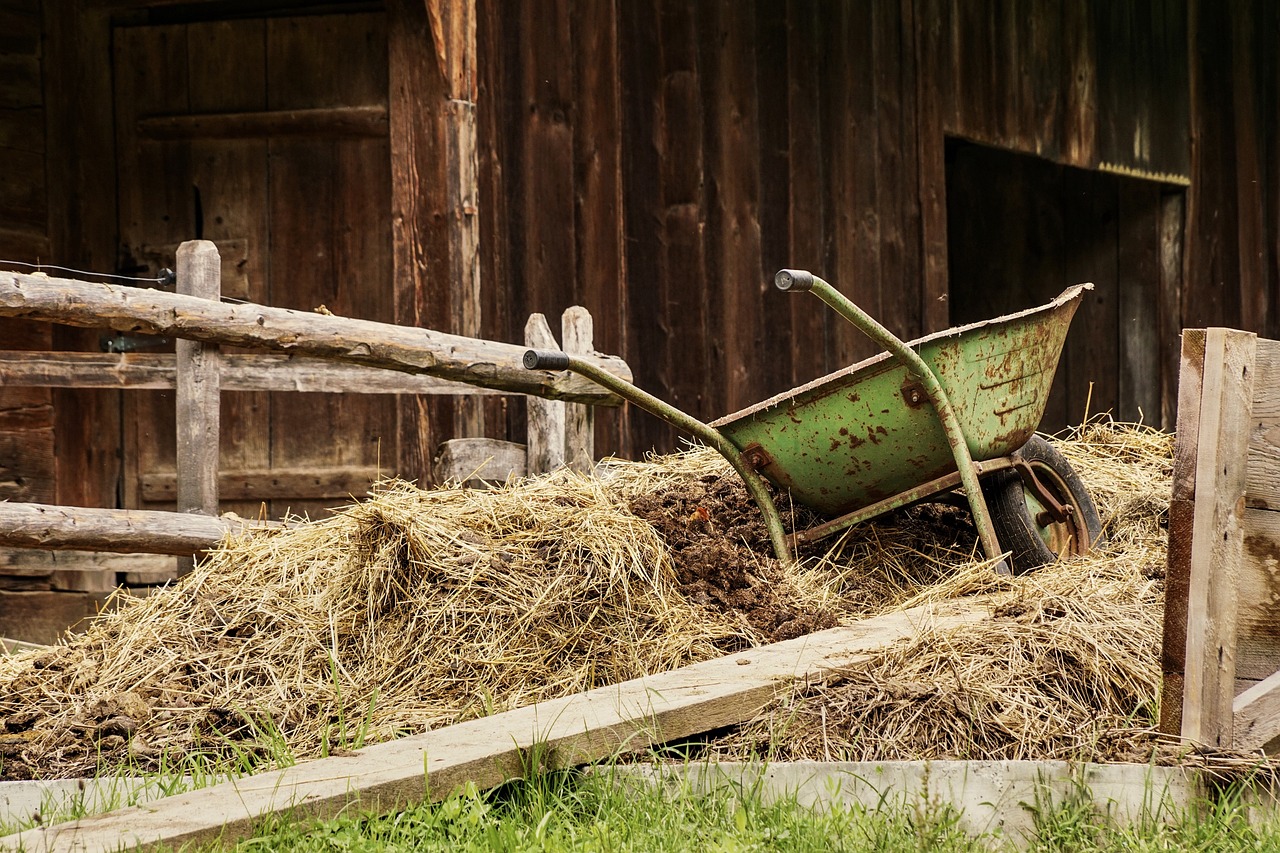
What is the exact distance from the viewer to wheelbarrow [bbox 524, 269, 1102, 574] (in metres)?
4.08

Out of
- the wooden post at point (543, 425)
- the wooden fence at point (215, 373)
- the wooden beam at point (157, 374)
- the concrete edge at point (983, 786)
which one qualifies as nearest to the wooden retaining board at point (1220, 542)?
the concrete edge at point (983, 786)

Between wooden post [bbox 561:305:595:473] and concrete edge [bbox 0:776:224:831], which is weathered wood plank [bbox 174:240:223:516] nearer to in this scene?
wooden post [bbox 561:305:595:473]

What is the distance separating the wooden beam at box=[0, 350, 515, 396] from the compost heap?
80 cm

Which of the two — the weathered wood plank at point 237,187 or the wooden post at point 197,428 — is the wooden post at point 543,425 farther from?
the weathered wood plank at point 237,187

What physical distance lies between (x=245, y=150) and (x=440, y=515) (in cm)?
303

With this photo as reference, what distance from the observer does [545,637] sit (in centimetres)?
347

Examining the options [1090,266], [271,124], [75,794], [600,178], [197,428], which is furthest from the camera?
[1090,266]

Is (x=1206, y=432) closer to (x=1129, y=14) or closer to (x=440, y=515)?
(x=440, y=515)

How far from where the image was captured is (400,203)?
17.2 feet

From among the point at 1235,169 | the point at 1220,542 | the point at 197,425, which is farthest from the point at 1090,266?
the point at 1220,542

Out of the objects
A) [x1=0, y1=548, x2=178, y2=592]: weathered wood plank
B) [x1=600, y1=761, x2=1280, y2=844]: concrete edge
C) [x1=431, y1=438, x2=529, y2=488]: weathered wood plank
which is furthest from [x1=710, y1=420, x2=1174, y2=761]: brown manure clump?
[x1=0, y1=548, x2=178, y2=592]: weathered wood plank

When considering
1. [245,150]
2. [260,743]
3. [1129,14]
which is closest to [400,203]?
[245,150]

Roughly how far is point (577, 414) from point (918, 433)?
154 centimetres

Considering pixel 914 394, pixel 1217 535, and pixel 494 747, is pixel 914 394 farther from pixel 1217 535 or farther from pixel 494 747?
pixel 494 747
